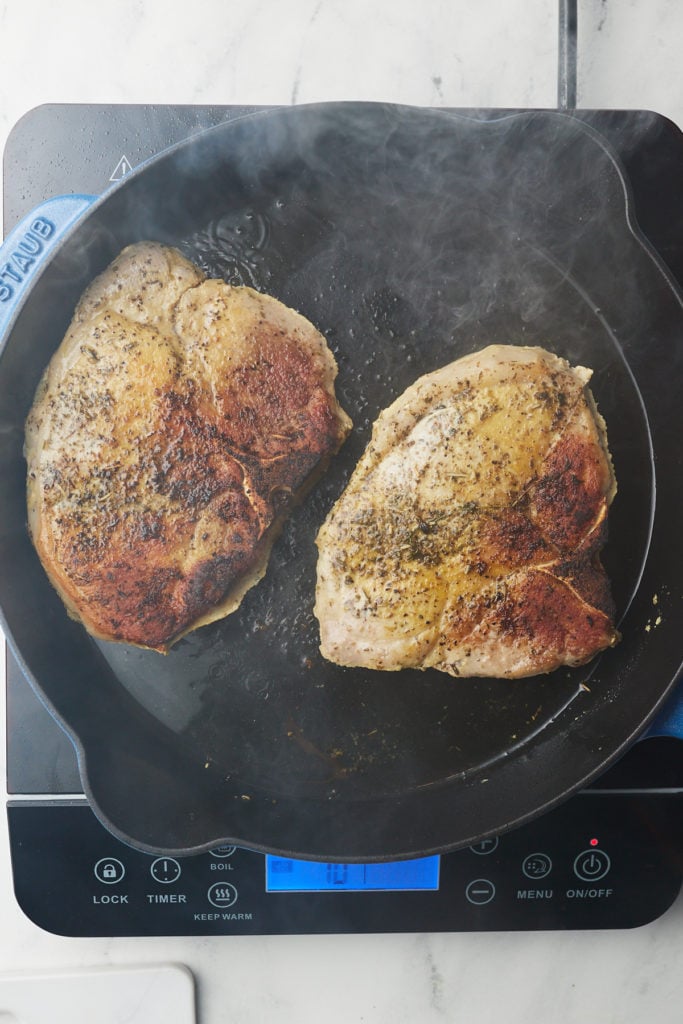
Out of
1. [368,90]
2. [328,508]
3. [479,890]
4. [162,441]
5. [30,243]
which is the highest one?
[368,90]

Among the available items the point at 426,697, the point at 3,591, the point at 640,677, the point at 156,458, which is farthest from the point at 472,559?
the point at 3,591

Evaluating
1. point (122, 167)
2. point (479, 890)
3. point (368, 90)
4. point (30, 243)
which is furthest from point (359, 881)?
point (368, 90)

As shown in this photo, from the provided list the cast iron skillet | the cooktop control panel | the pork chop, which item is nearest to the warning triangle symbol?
the cast iron skillet

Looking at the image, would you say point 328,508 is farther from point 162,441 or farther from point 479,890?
point 479,890

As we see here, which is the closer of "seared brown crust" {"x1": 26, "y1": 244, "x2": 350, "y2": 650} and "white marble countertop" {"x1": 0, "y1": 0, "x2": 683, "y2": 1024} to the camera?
"seared brown crust" {"x1": 26, "y1": 244, "x2": 350, "y2": 650}

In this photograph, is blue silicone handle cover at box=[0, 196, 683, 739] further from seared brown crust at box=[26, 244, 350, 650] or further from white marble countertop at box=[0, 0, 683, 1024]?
white marble countertop at box=[0, 0, 683, 1024]

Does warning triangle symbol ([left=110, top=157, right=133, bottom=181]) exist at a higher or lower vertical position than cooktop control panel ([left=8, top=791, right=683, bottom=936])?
higher
